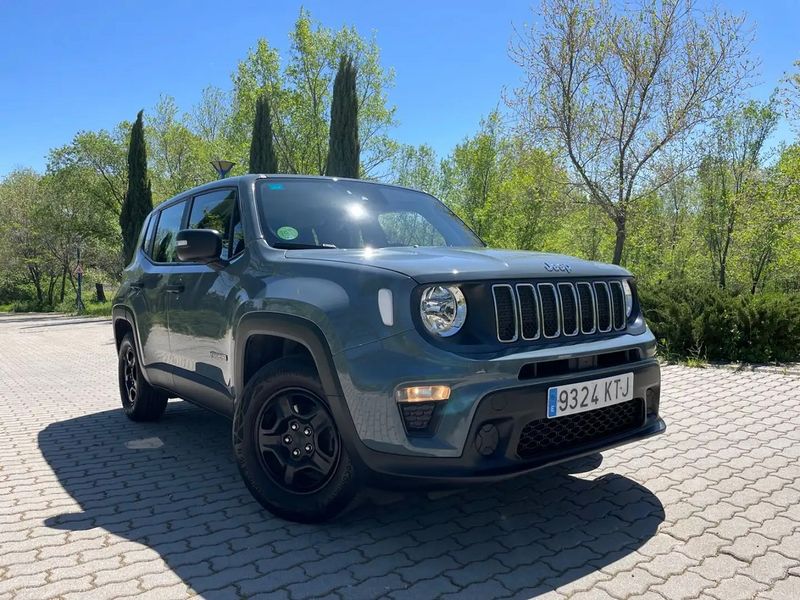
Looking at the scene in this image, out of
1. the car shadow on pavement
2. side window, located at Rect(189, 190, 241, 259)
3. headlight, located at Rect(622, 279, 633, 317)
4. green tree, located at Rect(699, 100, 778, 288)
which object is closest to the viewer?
the car shadow on pavement

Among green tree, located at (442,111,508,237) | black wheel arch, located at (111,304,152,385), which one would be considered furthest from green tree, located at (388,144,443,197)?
black wheel arch, located at (111,304,152,385)

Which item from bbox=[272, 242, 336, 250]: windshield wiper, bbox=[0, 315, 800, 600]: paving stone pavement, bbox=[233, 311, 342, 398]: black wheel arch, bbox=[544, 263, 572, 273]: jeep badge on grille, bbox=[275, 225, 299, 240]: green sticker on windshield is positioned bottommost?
bbox=[0, 315, 800, 600]: paving stone pavement

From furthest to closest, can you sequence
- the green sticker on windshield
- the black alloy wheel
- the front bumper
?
the green sticker on windshield < the black alloy wheel < the front bumper

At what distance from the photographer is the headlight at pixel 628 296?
3.28 meters

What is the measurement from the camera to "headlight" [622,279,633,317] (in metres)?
3.28

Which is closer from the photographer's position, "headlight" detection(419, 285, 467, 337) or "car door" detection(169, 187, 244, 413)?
"headlight" detection(419, 285, 467, 337)

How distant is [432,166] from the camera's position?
34.2 metres

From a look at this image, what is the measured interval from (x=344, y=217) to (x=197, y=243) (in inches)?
34.0

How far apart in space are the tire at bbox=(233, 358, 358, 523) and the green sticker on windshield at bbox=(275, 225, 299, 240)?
76cm

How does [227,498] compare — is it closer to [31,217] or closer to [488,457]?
[488,457]

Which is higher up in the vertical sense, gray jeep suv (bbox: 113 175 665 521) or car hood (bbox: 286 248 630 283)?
car hood (bbox: 286 248 630 283)

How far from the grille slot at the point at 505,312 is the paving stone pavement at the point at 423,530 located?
0.95 m

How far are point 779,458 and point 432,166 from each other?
31249 millimetres

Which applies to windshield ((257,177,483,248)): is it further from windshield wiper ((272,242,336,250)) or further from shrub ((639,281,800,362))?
shrub ((639,281,800,362))
